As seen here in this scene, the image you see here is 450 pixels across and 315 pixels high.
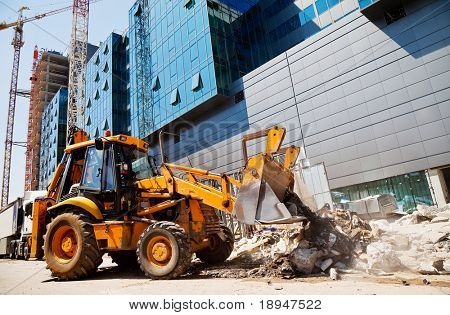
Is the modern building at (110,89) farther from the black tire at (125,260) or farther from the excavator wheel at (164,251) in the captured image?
the excavator wheel at (164,251)

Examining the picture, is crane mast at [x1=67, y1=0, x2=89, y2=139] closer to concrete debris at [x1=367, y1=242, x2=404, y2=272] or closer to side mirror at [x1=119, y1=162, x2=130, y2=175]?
side mirror at [x1=119, y1=162, x2=130, y2=175]

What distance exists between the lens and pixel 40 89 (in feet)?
240

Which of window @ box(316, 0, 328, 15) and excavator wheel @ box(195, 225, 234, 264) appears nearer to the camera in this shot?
excavator wheel @ box(195, 225, 234, 264)

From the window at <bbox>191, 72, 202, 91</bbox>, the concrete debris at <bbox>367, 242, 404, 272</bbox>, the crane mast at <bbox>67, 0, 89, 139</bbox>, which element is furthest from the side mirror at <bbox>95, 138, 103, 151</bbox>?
the crane mast at <bbox>67, 0, 89, 139</bbox>

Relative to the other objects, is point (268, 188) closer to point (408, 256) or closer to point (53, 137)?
point (408, 256)

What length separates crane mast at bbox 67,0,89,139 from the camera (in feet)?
138

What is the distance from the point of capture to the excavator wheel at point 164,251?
5285 mm

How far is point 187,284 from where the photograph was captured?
4797mm

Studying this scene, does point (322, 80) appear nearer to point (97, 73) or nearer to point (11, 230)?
point (11, 230)

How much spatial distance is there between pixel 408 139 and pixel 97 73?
139 feet

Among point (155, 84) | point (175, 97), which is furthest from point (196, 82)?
point (155, 84)

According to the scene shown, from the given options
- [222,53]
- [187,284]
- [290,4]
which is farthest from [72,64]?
[187,284]

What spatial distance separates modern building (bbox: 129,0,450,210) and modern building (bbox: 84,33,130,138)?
17.8 ft

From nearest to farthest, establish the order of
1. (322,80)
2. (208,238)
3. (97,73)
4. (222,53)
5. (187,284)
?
1. (187,284)
2. (208,238)
3. (322,80)
4. (222,53)
5. (97,73)
